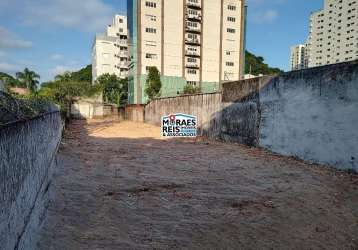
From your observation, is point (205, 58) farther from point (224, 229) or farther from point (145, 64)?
point (224, 229)

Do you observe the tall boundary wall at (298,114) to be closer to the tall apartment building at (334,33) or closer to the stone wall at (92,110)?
the stone wall at (92,110)

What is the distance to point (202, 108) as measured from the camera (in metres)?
15.9

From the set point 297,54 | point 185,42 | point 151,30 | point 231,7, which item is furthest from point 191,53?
point 297,54

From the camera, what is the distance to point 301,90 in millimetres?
9219

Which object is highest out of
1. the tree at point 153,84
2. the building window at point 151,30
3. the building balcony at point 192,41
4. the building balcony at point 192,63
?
the building window at point 151,30

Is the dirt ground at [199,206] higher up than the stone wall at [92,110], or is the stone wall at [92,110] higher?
the stone wall at [92,110]

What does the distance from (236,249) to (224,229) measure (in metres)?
0.56

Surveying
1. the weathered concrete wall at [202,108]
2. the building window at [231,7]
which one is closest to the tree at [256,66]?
the building window at [231,7]

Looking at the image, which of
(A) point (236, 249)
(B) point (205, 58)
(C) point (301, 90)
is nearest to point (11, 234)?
(A) point (236, 249)

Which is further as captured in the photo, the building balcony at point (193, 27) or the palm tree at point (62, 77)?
the building balcony at point (193, 27)

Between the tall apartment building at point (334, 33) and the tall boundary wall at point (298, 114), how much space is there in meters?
83.5

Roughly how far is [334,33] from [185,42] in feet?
238

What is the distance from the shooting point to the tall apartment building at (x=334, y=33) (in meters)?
83.6

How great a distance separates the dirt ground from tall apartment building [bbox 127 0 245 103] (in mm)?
31638
